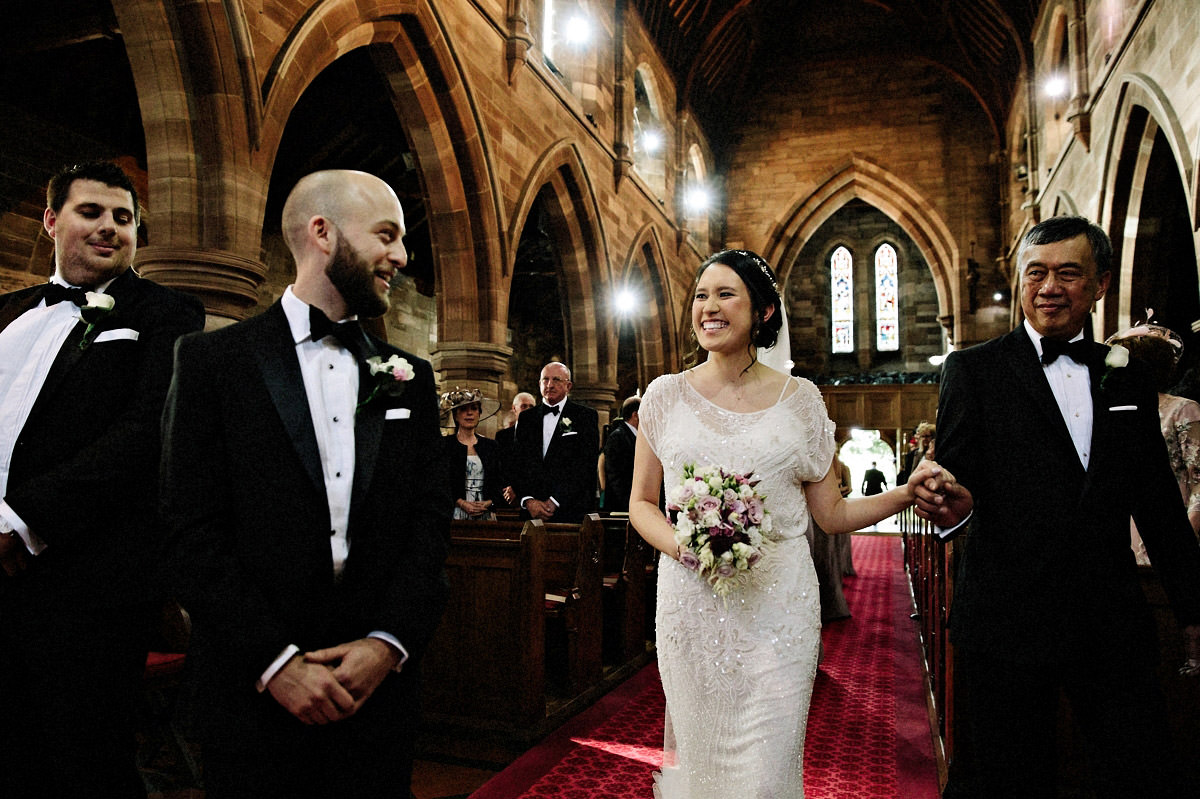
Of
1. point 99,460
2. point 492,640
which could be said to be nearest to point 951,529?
point 99,460

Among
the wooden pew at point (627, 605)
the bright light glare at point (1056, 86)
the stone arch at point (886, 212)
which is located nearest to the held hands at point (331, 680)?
the wooden pew at point (627, 605)

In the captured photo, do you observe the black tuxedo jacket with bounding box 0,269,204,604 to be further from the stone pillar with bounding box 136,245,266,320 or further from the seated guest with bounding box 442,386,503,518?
the seated guest with bounding box 442,386,503,518

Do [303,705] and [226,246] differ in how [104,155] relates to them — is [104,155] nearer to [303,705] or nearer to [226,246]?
[226,246]

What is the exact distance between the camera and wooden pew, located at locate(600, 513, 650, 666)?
4.82 metres

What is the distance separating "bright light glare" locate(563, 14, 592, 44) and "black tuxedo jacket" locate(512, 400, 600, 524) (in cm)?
684

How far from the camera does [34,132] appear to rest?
6.91 meters

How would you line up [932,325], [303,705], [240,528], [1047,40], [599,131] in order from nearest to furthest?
[303,705]
[240,528]
[599,131]
[1047,40]
[932,325]

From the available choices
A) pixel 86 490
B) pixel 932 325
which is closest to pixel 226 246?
pixel 86 490

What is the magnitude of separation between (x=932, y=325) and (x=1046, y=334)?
19772 mm

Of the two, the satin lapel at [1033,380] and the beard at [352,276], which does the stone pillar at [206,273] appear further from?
the satin lapel at [1033,380]

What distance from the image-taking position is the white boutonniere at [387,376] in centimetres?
148

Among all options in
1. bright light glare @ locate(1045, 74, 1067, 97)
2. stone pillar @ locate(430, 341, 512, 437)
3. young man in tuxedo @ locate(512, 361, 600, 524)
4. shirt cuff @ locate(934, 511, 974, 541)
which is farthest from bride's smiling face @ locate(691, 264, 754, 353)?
bright light glare @ locate(1045, 74, 1067, 97)

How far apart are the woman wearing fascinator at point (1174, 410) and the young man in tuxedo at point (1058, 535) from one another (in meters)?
1.14

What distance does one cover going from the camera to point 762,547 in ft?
6.32
